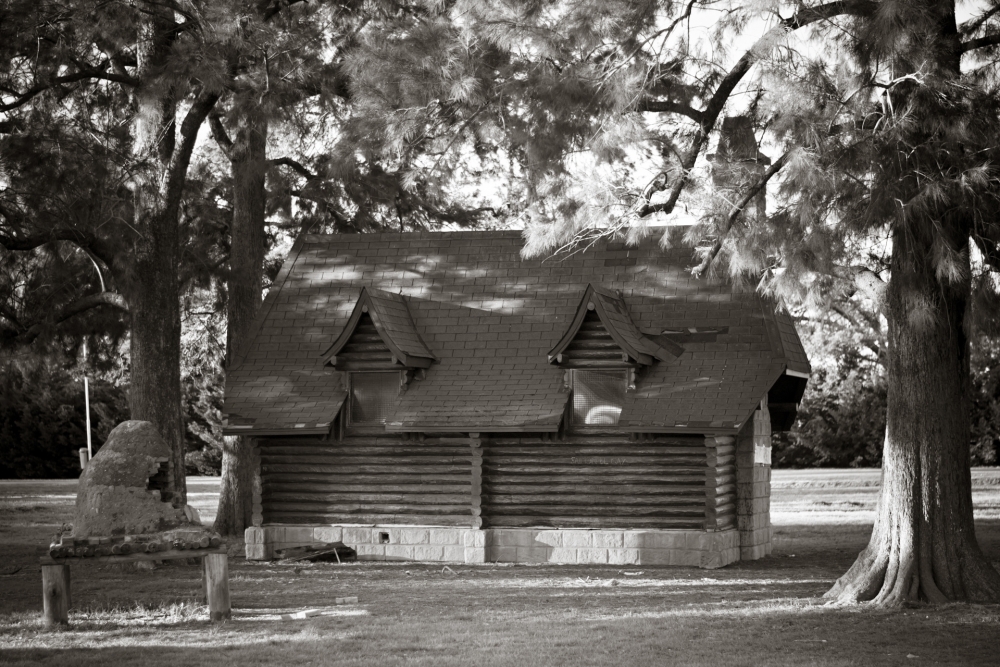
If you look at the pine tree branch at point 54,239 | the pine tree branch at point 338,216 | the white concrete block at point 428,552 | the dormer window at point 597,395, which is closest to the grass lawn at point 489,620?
the white concrete block at point 428,552

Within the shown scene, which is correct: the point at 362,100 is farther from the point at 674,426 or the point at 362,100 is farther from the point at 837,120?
the point at 674,426

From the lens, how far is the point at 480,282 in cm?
2192

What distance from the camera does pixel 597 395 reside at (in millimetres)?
19844

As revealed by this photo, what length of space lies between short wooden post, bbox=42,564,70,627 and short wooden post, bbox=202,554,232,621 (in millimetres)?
1524

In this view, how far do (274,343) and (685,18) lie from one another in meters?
11.2

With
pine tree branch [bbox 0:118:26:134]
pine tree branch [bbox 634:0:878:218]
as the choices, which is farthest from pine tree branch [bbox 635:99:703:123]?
pine tree branch [bbox 0:118:26:134]

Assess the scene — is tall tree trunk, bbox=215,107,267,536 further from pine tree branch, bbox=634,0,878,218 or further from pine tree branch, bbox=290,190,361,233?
pine tree branch, bbox=634,0,878,218

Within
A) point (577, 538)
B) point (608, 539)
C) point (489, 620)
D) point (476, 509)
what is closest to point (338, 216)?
point (476, 509)

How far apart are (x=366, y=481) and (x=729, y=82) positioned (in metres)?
9.93

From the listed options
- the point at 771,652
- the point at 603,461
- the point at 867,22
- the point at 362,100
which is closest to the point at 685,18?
the point at 867,22

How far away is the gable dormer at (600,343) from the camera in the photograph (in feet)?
63.9

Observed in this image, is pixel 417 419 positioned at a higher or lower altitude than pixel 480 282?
lower

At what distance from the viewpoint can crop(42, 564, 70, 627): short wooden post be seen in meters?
12.7

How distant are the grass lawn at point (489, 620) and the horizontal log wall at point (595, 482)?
3.88ft
